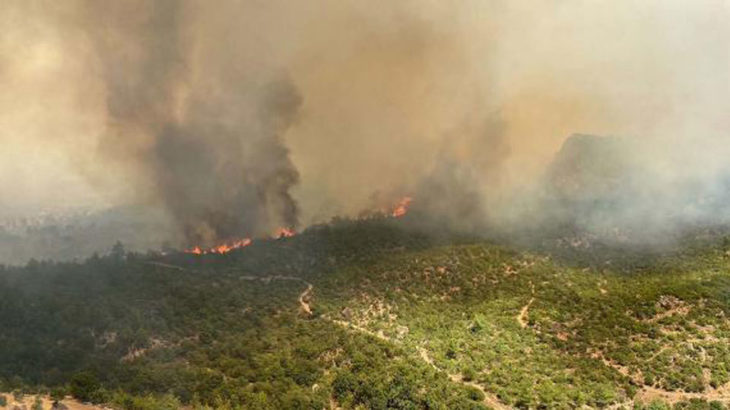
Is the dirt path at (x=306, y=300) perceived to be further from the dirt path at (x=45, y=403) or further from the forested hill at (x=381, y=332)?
the dirt path at (x=45, y=403)

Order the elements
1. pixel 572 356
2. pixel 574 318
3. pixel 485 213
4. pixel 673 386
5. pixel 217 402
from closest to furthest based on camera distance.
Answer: pixel 217 402, pixel 673 386, pixel 572 356, pixel 574 318, pixel 485 213

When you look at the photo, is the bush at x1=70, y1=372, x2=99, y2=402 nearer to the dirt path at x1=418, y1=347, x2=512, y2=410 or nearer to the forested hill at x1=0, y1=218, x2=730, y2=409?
the forested hill at x1=0, y1=218, x2=730, y2=409

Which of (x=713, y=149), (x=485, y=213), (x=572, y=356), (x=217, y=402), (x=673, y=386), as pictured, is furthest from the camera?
(x=485, y=213)

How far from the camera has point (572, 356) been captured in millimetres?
69438

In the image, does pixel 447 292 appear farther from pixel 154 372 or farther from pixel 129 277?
pixel 129 277

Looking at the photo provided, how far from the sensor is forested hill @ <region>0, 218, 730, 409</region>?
6062 cm

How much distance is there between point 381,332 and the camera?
78625mm

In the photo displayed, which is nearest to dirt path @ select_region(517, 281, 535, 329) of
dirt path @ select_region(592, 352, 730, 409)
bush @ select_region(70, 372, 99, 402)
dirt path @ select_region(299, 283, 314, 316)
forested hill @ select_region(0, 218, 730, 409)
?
forested hill @ select_region(0, 218, 730, 409)

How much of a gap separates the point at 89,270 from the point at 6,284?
43.9 ft

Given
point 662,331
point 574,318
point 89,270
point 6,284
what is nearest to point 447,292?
point 574,318

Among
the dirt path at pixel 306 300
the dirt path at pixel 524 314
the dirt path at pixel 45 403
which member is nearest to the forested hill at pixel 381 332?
the dirt path at pixel 524 314

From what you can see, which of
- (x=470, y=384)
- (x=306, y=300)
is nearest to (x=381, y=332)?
(x=470, y=384)

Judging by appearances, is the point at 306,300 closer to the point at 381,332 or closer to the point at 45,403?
the point at 381,332

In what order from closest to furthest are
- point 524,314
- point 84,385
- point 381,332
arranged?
point 84,385, point 381,332, point 524,314
